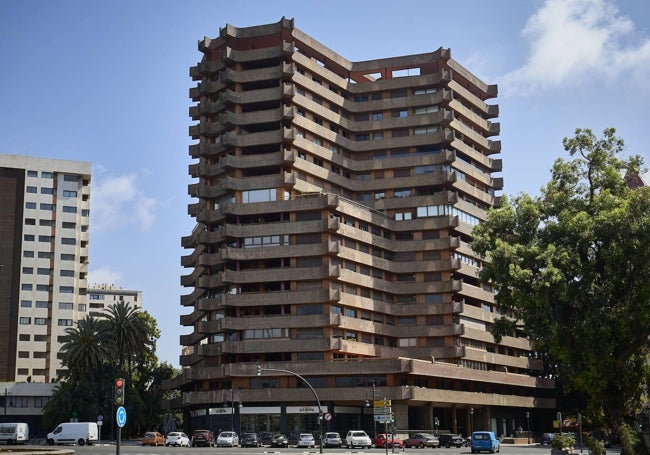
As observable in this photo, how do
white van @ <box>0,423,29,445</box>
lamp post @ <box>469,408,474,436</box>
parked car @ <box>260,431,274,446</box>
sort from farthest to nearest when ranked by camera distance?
lamp post @ <box>469,408,474,436</box> < white van @ <box>0,423,29,445</box> < parked car @ <box>260,431,274,446</box>

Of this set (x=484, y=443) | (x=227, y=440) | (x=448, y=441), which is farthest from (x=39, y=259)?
(x=484, y=443)

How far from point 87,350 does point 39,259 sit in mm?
34217

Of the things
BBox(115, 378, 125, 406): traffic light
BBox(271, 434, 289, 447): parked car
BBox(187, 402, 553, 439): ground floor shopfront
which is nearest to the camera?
BBox(115, 378, 125, 406): traffic light

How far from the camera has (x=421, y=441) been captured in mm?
78312

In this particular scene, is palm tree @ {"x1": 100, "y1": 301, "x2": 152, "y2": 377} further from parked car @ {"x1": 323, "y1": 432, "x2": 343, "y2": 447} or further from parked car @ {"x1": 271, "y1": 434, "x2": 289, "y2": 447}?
parked car @ {"x1": 323, "y1": 432, "x2": 343, "y2": 447}

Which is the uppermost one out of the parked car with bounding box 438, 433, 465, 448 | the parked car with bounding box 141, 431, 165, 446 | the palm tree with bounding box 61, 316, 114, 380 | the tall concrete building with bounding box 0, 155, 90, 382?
the tall concrete building with bounding box 0, 155, 90, 382

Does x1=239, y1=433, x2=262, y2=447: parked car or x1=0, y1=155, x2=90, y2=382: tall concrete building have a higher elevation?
x1=0, y1=155, x2=90, y2=382: tall concrete building

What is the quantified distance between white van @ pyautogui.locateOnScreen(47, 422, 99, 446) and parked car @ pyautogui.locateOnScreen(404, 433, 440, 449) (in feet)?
96.2

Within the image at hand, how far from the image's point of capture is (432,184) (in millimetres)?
106312

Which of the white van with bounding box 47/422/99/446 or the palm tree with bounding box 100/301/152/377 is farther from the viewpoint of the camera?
the palm tree with bounding box 100/301/152/377

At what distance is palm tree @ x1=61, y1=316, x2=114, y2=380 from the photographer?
10019 centimetres

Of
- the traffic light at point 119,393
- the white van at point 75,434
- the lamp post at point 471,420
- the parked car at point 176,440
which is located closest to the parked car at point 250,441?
the parked car at point 176,440

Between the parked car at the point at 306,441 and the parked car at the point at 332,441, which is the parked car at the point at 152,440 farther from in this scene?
the parked car at the point at 332,441

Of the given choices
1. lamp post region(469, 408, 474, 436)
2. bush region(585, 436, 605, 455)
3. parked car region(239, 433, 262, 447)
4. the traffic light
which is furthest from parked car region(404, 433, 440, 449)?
the traffic light
